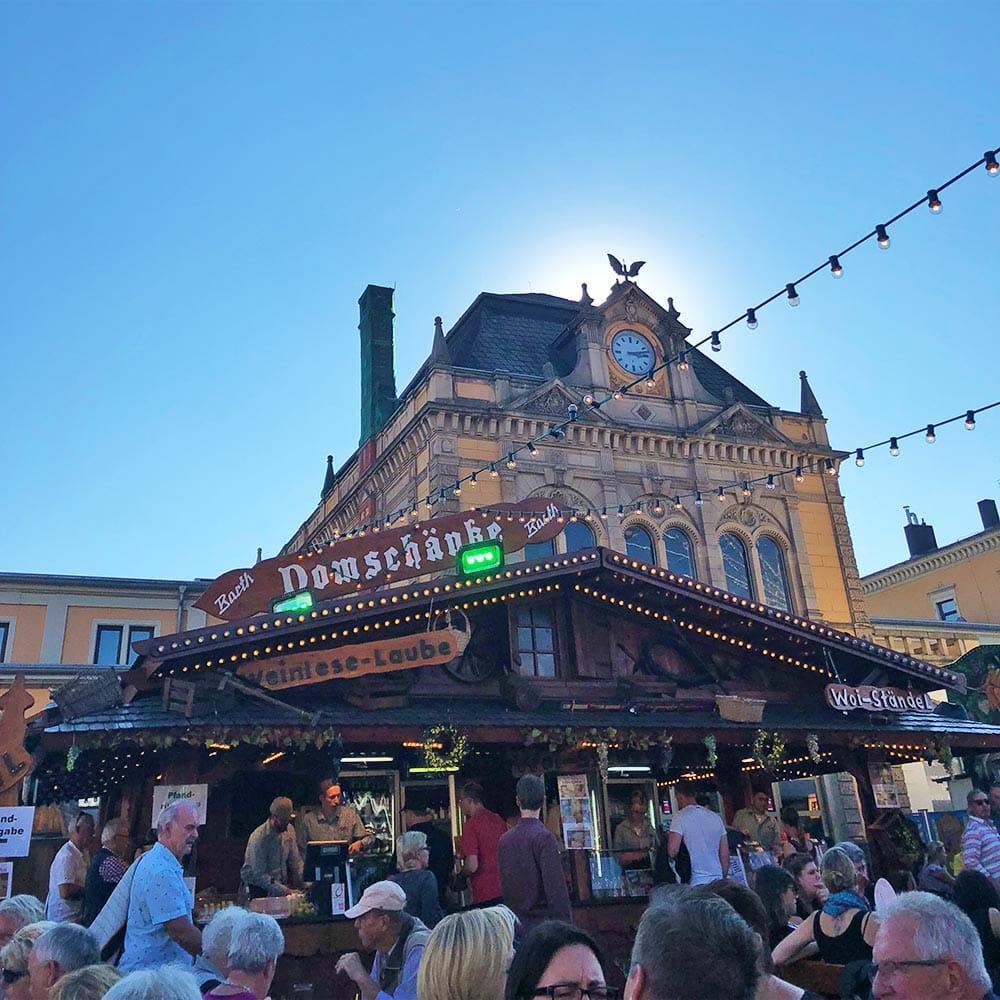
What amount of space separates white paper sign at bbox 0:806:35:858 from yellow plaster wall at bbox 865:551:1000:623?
32.4m

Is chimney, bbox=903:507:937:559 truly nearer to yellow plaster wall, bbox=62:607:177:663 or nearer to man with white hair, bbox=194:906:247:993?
yellow plaster wall, bbox=62:607:177:663

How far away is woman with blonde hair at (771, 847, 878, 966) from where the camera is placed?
5406mm

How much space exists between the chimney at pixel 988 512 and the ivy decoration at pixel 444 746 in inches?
1286

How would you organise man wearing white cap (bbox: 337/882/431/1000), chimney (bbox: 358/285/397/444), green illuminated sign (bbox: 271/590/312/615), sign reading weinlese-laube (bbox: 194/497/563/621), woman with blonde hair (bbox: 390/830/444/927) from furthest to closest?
chimney (bbox: 358/285/397/444), sign reading weinlese-laube (bbox: 194/497/563/621), green illuminated sign (bbox: 271/590/312/615), woman with blonde hair (bbox: 390/830/444/927), man wearing white cap (bbox: 337/882/431/1000)

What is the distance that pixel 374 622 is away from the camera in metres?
12.4

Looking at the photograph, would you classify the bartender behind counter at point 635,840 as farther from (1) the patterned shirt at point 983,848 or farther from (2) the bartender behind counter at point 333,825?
(1) the patterned shirt at point 983,848

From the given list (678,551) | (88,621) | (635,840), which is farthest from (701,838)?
(88,621)

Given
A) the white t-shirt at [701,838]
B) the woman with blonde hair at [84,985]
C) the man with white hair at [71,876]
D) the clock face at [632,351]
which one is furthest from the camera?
the clock face at [632,351]

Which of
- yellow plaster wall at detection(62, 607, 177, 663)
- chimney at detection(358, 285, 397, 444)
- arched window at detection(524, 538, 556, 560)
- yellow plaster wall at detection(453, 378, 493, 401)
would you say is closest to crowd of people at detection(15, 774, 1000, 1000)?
arched window at detection(524, 538, 556, 560)

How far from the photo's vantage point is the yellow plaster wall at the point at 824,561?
83.7ft

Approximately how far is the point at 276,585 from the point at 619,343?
15881 millimetres

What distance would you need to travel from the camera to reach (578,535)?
23516 millimetres

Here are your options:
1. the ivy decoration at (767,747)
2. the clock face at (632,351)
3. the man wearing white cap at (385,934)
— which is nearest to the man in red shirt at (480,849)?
the man wearing white cap at (385,934)

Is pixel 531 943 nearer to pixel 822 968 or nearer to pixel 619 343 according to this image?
pixel 822 968
